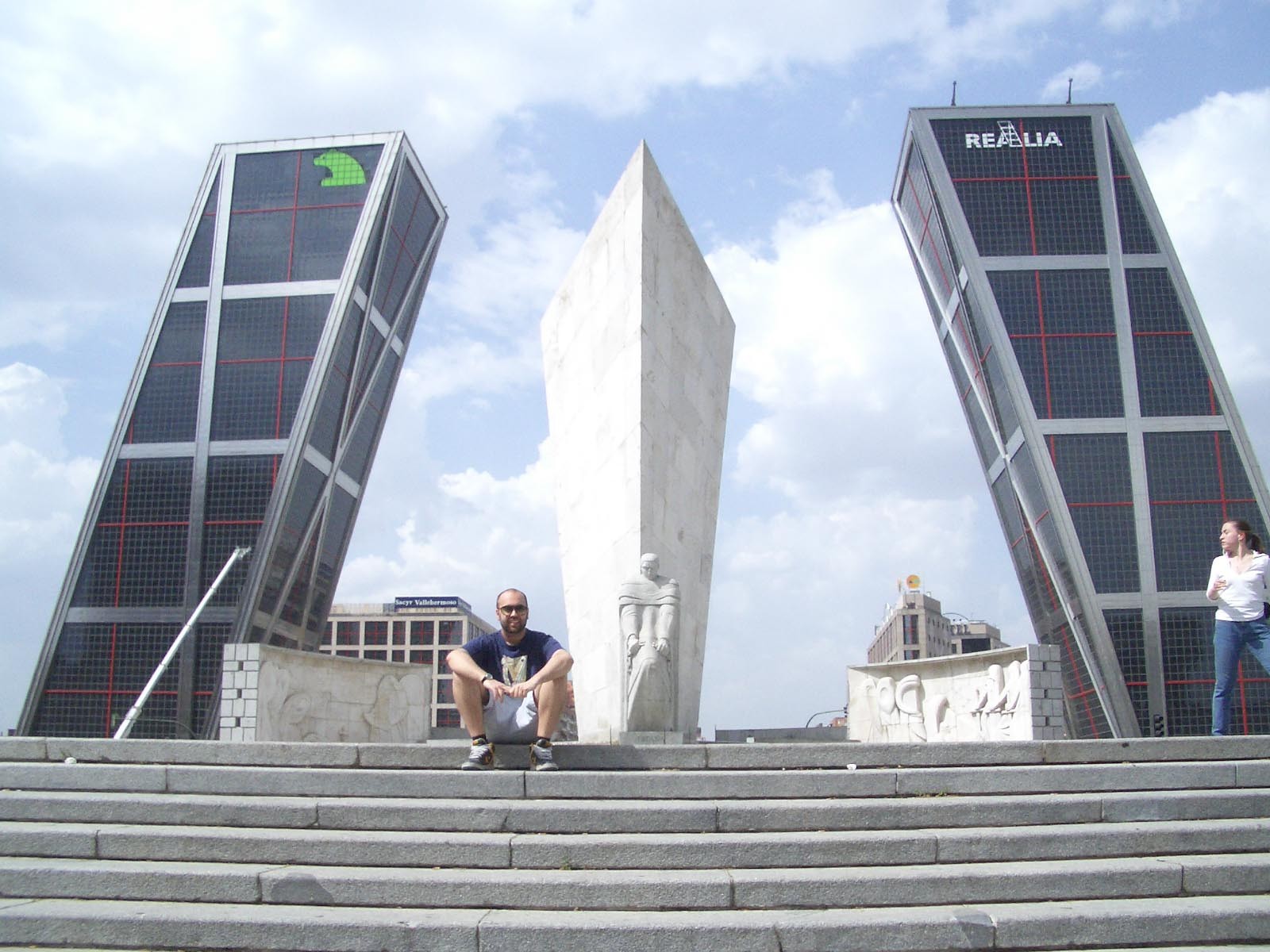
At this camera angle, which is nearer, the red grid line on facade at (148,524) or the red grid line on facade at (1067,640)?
the red grid line on facade at (1067,640)

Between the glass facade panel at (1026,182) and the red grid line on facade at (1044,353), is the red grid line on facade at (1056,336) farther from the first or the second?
the glass facade panel at (1026,182)

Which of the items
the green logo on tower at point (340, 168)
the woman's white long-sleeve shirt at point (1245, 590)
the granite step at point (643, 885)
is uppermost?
the green logo on tower at point (340, 168)

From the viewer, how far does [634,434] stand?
10.4 metres

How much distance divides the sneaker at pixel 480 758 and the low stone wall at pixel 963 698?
24.0ft

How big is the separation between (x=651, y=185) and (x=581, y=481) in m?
3.20

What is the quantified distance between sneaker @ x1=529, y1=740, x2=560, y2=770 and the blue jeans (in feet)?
12.6

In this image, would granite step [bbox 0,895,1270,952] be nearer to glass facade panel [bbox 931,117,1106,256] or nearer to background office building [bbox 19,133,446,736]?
background office building [bbox 19,133,446,736]

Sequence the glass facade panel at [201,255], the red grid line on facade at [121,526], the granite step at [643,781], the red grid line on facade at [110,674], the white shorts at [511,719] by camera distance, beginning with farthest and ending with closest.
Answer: the glass facade panel at [201,255] < the red grid line on facade at [121,526] < the red grid line on facade at [110,674] < the white shorts at [511,719] < the granite step at [643,781]

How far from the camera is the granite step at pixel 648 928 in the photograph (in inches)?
153

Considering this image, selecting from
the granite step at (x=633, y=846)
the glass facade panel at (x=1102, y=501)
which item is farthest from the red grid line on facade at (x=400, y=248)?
the granite step at (x=633, y=846)

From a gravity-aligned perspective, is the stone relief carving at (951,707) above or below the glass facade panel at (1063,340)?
below

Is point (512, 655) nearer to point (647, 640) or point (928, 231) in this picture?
point (647, 640)

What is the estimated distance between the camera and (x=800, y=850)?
4.53m

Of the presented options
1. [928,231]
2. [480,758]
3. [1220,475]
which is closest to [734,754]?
[480,758]
